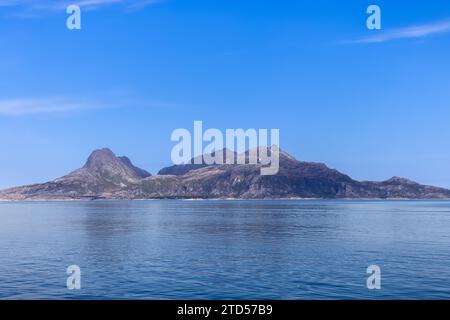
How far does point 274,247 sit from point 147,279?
40315 mm

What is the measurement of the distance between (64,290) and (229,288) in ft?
60.5

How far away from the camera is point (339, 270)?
62406mm

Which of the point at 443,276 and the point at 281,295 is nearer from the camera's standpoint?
the point at 281,295

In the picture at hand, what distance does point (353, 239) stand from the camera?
353ft

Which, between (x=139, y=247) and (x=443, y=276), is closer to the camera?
(x=443, y=276)
